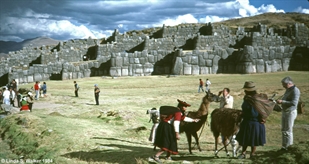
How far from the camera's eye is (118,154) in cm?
872

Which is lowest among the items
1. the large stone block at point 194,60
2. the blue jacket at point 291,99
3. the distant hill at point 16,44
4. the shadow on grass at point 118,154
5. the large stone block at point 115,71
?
the shadow on grass at point 118,154

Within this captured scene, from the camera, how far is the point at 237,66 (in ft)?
98.0

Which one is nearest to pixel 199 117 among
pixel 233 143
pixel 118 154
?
pixel 233 143

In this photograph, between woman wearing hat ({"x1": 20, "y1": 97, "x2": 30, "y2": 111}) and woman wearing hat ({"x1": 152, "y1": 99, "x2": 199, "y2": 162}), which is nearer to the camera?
woman wearing hat ({"x1": 152, "y1": 99, "x2": 199, "y2": 162})

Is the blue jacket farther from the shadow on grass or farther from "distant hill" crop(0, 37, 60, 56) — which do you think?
"distant hill" crop(0, 37, 60, 56)

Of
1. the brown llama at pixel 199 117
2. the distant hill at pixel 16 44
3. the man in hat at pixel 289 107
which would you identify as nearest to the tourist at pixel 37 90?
the brown llama at pixel 199 117

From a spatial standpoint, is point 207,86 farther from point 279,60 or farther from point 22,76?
point 22,76

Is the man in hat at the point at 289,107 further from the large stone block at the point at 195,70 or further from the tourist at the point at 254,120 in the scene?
the large stone block at the point at 195,70

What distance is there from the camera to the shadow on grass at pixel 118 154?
801cm

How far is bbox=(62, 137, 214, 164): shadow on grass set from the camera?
26.3 ft

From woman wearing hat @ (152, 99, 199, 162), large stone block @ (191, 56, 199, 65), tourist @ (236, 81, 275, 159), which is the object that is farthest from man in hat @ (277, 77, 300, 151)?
large stone block @ (191, 56, 199, 65)

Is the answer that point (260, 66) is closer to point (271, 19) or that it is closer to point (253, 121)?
point (253, 121)

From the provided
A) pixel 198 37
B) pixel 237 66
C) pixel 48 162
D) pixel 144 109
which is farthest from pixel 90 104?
pixel 198 37

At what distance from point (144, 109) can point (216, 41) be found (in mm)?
21517
